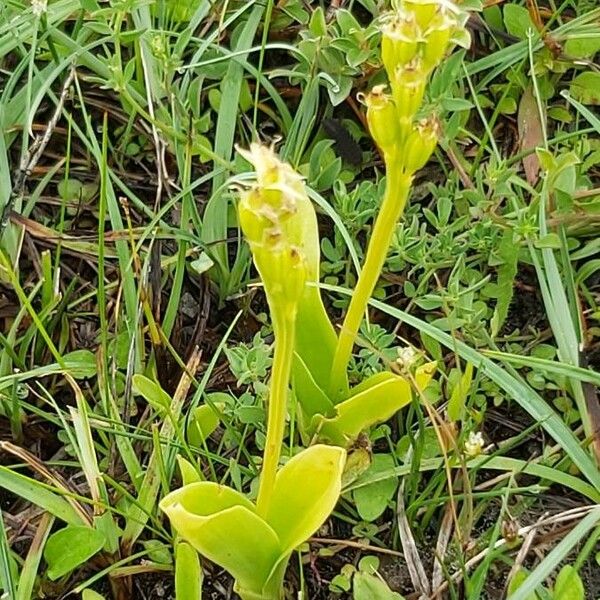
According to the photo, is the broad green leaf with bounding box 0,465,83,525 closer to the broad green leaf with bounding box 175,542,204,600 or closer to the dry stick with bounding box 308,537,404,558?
the broad green leaf with bounding box 175,542,204,600

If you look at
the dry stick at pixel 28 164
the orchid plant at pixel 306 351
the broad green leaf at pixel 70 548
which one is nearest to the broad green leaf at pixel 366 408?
the orchid plant at pixel 306 351

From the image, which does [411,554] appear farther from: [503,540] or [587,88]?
[587,88]

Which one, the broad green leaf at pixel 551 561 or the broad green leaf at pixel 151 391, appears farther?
the broad green leaf at pixel 151 391

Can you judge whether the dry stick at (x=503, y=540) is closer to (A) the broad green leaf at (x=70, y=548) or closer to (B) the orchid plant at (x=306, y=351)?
(B) the orchid plant at (x=306, y=351)

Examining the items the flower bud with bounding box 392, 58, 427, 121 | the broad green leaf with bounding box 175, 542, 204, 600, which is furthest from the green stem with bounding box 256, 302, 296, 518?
the flower bud with bounding box 392, 58, 427, 121

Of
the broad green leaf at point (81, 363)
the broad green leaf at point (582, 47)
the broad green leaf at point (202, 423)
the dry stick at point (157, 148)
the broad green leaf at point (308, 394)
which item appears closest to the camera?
the broad green leaf at point (308, 394)

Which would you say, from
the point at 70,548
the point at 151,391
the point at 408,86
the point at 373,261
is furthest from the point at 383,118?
the point at 70,548
